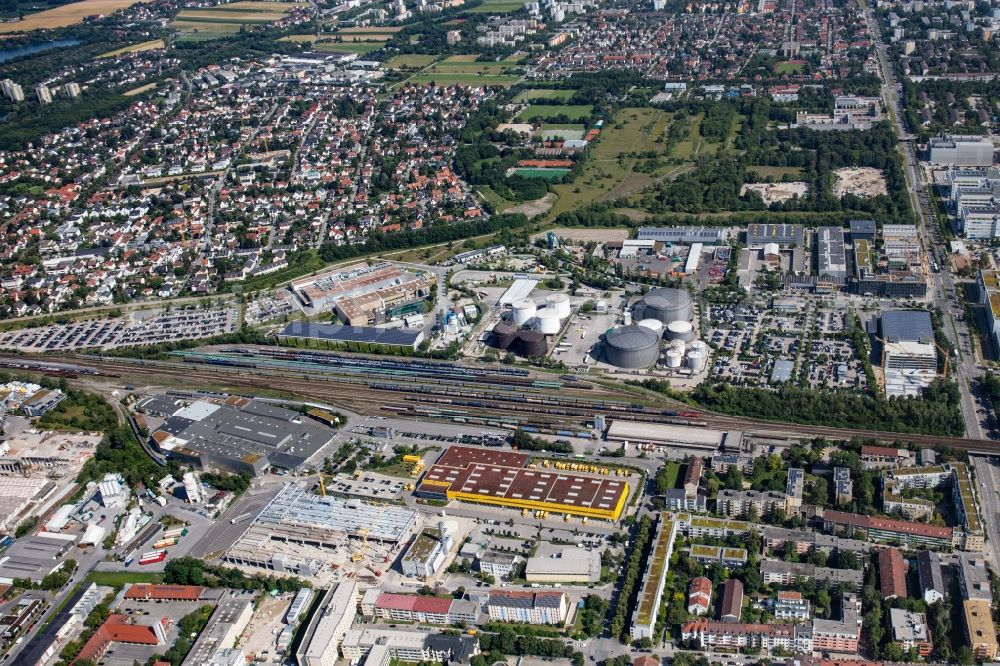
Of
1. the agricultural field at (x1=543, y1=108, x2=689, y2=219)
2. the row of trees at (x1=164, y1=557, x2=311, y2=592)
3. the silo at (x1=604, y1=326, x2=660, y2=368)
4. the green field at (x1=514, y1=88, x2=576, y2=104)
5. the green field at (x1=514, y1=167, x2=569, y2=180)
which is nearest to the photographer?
the row of trees at (x1=164, y1=557, x2=311, y2=592)

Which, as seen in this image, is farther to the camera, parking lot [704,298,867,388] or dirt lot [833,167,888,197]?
dirt lot [833,167,888,197]

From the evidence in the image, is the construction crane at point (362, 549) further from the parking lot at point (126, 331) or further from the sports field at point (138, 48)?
the sports field at point (138, 48)

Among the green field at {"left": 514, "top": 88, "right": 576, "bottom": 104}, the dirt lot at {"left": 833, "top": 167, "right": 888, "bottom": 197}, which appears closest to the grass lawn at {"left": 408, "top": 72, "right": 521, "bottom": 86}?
the green field at {"left": 514, "top": 88, "right": 576, "bottom": 104}

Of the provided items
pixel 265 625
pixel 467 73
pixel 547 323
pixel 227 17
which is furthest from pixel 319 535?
pixel 227 17

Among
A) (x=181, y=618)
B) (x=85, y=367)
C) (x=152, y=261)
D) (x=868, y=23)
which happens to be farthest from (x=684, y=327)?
(x=868, y=23)

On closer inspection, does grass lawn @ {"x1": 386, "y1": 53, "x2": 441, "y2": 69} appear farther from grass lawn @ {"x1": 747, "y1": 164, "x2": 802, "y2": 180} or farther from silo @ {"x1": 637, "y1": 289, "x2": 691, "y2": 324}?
silo @ {"x1": 637, "y1": 289, "x2": 691, "y2": 324}

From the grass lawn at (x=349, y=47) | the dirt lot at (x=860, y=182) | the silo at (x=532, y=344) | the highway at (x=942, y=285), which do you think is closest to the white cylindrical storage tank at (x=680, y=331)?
the silo at (x=532, y=344)

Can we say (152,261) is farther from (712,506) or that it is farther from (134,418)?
(712,506)
